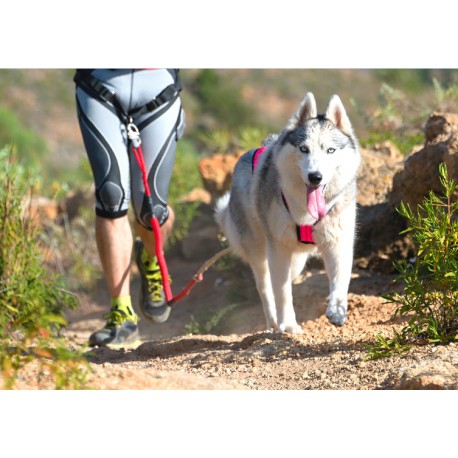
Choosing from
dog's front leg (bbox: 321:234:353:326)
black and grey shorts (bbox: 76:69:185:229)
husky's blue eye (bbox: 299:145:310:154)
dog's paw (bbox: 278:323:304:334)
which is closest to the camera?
husky's blue eye (bbox: 299:145:310:154)

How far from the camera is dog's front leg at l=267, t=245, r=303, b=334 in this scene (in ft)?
17.5

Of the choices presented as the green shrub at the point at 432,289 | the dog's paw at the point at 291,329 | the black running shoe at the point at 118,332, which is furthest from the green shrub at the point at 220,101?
the green shrub at the point at 432,289

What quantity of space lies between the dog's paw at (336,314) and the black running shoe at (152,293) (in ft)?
5.66

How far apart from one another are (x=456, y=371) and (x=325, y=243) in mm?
1534

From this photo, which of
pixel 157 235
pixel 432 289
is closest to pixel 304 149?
pixel 432 289

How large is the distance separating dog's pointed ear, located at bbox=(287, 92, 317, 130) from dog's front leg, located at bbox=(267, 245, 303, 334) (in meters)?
0.81

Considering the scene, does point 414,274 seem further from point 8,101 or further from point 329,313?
point 8,101

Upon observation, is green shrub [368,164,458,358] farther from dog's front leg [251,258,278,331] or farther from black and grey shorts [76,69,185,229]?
black and grey shorts [76,69,185,229]

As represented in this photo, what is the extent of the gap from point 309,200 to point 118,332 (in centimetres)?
173

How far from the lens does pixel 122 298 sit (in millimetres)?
5789

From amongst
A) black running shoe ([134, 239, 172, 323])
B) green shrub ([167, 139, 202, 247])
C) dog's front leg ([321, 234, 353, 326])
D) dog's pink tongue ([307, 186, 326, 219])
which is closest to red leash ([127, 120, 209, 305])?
black running shoe ([134, 239, 172, 323])

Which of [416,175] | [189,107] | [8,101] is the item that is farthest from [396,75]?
[416,175]

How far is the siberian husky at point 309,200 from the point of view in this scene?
16.1 ft

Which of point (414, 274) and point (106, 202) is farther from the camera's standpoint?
point (106, 202)
